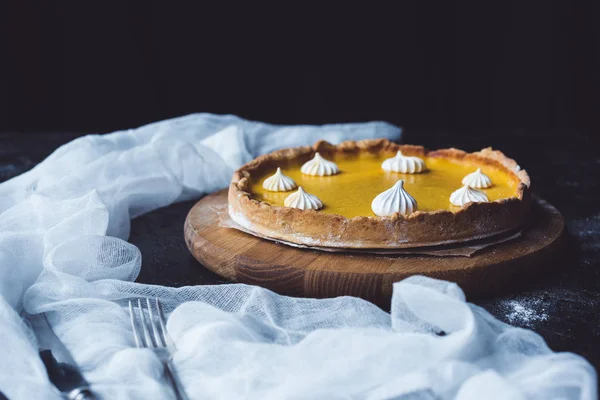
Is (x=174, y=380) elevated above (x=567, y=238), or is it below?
above

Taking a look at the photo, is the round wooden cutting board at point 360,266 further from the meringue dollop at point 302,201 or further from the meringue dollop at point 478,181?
the meringue dollop at point 478,181

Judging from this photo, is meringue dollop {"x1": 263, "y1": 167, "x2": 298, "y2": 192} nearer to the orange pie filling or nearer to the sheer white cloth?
the orange pie filling

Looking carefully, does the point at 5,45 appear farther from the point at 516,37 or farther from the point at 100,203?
the point at 516,37

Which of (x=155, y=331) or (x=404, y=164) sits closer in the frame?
(x=155, y=331)

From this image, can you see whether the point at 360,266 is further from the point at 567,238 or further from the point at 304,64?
the point at 304,64

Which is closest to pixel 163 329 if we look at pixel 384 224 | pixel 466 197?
pixel 384 224

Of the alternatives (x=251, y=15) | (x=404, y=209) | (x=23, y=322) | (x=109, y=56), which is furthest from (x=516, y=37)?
(x=23, y=322)

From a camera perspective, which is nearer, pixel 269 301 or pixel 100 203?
pixel 269 301
